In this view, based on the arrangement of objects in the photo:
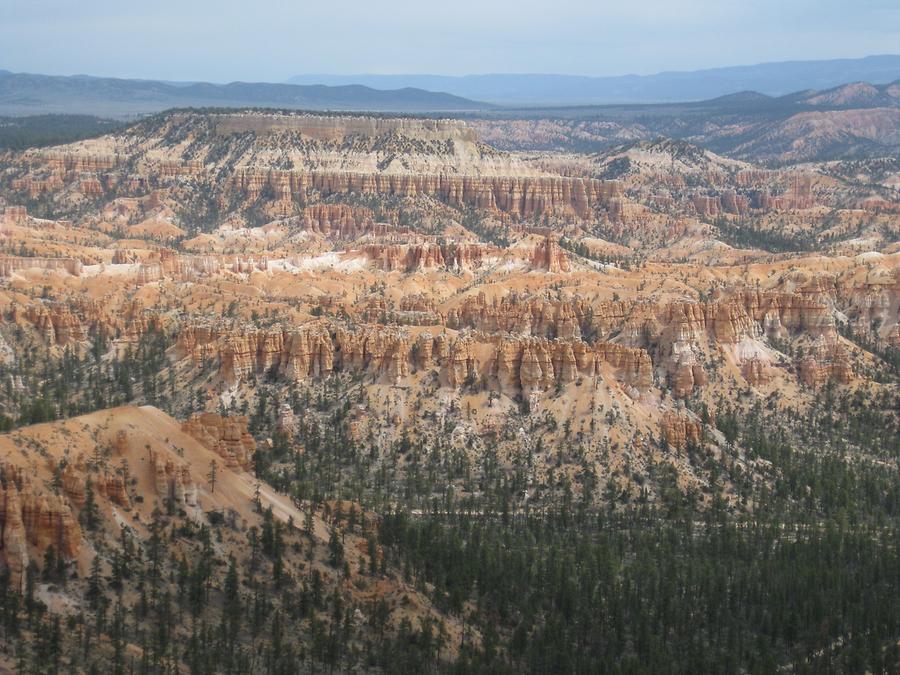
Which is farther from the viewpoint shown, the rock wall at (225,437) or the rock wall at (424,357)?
the rock wall at (424,357)

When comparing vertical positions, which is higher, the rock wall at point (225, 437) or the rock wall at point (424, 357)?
the rock wall at point (225, 437)

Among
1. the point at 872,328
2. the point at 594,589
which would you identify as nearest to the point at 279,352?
the point at 594,589

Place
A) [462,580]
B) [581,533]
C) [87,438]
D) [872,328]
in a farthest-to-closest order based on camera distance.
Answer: [872,328] < [581,533] < [462,580] < [87,438]

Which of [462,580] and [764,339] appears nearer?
[462,580]

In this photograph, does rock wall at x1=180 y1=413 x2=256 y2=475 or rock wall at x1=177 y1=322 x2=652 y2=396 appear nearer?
rock wall at x1=180 y1=413 x2=256 y2=475

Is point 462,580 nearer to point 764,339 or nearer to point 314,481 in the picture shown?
point 314,481

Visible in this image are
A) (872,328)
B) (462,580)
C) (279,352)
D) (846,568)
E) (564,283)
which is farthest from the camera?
(564,283)

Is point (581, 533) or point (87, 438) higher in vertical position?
point (87, 438)

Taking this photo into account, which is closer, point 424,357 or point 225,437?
point 225,437

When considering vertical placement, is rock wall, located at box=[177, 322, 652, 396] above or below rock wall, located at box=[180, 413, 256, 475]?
below

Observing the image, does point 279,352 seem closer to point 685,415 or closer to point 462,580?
point 685,415

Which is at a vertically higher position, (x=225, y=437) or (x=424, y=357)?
(x=225, y=437)
